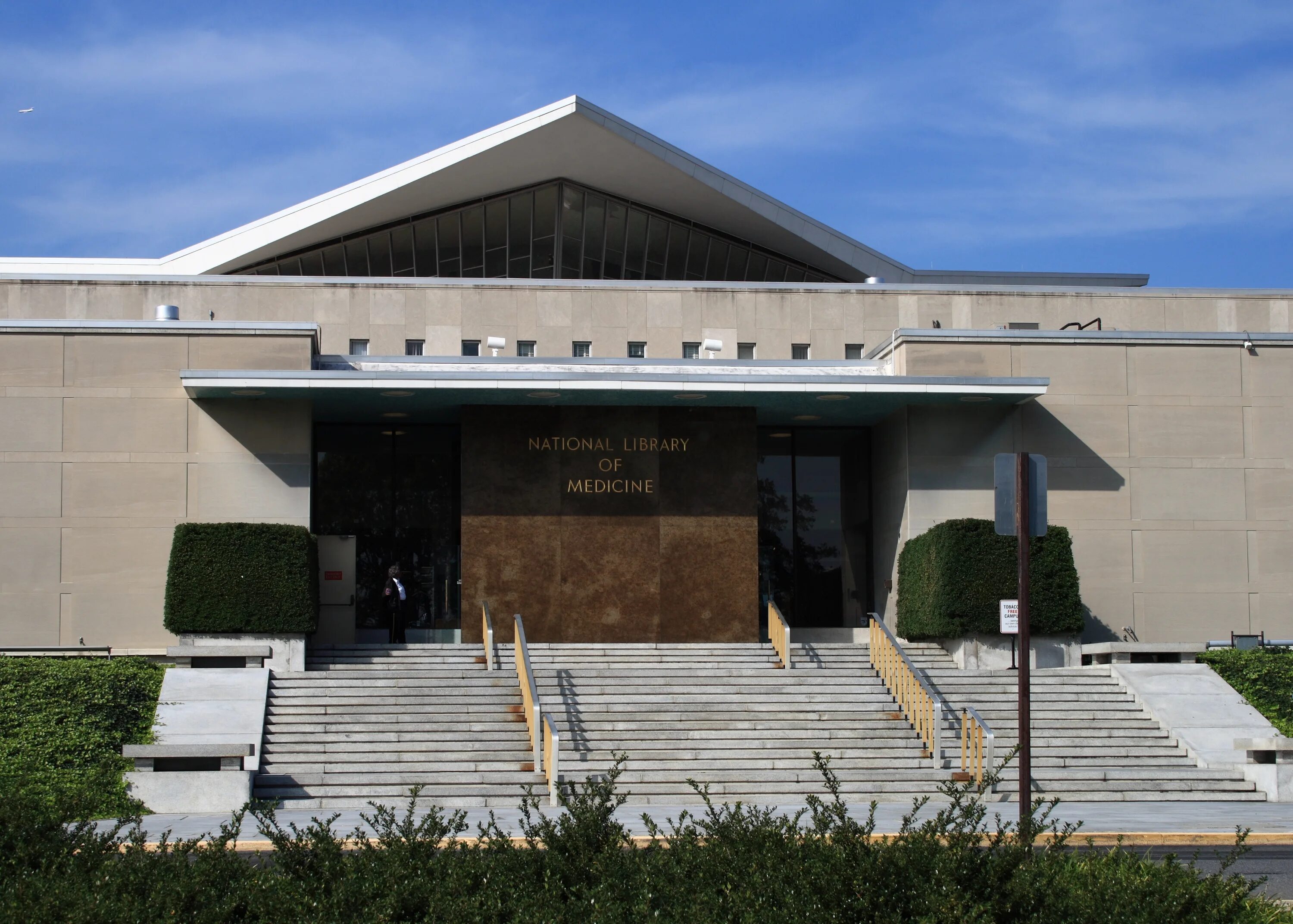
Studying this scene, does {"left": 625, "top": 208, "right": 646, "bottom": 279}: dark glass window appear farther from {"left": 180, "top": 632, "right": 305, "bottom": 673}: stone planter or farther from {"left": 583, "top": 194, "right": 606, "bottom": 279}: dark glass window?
{"left": 180, "top": 632, "right": 305, "bottom": 673}: stone planter

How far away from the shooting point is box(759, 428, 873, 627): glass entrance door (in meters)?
25.6

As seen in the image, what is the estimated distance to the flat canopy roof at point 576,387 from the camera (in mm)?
21609

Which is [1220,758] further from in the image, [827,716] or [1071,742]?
[827,716]

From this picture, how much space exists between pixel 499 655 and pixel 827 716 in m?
5.44

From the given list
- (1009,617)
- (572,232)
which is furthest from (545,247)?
(1009,617)

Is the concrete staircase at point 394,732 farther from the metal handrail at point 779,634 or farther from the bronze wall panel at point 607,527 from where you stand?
the metal handrail at point 779,634

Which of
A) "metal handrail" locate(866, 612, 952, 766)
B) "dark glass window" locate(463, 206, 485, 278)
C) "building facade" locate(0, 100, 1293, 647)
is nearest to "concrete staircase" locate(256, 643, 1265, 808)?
"metal handrail" locate(866, 612, 952, 766)

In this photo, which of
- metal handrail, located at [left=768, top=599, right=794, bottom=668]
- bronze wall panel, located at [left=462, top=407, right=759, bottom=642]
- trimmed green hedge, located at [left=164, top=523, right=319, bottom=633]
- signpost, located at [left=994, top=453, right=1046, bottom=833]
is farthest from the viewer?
bronze wall panel, located at [left=462, top=407, right=759, bottom=642]

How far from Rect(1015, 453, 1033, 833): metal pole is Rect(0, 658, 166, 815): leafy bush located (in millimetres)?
10062

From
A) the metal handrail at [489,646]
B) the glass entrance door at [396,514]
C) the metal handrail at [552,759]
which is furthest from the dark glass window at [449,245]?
the metal handrail at [552,759]

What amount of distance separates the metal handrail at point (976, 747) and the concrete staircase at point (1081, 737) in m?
0.35

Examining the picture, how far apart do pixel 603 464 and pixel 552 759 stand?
748cm

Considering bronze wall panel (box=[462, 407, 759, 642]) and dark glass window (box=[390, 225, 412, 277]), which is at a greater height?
dark glass window (box=[390, 225, 412, 277])

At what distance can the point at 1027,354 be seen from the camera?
24016mm
